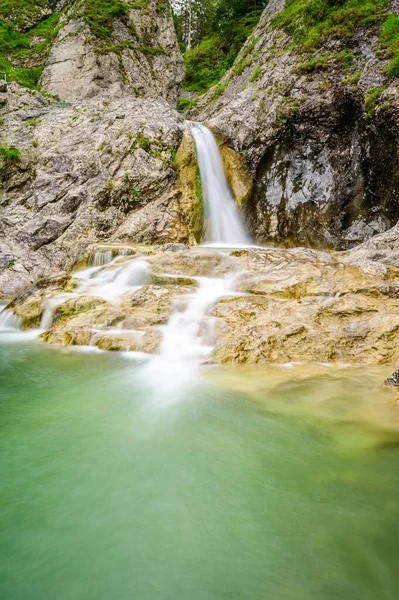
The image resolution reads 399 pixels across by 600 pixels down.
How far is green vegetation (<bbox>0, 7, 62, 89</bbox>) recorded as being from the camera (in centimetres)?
2281

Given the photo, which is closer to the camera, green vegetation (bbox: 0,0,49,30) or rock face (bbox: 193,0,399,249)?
rock face (bbox: 193,0,399,249)

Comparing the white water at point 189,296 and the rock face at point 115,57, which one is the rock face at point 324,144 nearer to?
the white water at point 189,296

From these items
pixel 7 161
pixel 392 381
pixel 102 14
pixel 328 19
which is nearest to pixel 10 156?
pixel 7 161

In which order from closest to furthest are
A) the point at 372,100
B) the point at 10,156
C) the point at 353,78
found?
the point at 372,100
the point at 353,78
the point at 10,156

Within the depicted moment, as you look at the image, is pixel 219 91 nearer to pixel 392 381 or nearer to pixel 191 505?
pixel 392 381

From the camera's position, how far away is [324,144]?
535 inches

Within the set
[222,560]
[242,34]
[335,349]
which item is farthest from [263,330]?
[242,34]

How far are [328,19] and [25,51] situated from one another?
67.2 ft

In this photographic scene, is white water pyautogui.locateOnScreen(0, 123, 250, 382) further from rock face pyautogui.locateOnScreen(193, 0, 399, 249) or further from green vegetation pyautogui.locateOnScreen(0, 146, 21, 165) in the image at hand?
green vegetation pyautogui.locateOnScreen(0, 146, 21, 165)

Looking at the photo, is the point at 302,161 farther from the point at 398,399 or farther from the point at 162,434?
the point at 162,434

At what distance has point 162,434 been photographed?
342cm

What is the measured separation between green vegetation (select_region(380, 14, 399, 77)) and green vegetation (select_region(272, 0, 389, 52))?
0.57 metres

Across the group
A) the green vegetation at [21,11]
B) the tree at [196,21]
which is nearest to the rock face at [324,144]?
the green vegetation at [21,11]

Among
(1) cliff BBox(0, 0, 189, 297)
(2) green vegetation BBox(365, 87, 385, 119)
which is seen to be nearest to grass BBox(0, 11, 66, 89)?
(1) cliff BBox(0, 0, 189, 297)
